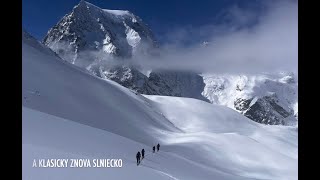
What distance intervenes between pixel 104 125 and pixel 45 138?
50.5 meters

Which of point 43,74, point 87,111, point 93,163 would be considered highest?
point 43,74
